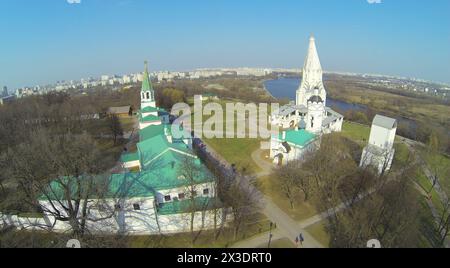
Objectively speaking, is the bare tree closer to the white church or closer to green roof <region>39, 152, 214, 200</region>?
green roof <region>39, 152, 214, 200</region>

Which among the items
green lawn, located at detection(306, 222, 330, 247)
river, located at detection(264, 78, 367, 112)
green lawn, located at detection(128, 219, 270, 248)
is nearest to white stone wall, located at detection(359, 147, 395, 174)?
green lawn, located at detection(306, 222, 330, 247)

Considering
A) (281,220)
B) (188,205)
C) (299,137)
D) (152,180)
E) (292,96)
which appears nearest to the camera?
(188,205)

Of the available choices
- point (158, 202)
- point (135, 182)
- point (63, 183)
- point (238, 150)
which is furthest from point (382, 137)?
point (63, 183)

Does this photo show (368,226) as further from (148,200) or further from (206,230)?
(148,200)

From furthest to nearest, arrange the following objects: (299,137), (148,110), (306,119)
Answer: (148,110) < (306,119) < (299,137)

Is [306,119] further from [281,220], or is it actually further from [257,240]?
[257,240]
